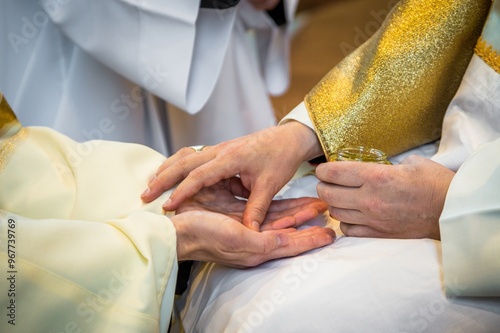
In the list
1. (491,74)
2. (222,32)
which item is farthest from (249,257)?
A: (222,32)

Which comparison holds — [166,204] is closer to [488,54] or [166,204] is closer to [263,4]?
[488,54]

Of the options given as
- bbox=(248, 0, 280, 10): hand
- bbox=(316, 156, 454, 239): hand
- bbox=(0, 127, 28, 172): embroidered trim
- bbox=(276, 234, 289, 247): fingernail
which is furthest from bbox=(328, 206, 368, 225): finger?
bbox=(248, 0, 280, 10): hand

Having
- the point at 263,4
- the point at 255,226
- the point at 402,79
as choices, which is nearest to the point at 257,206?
the point at 255,226

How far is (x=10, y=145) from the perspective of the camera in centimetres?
112

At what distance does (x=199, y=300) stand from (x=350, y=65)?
21.5 inches

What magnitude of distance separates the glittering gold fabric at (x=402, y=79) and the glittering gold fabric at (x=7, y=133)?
0.54 metres

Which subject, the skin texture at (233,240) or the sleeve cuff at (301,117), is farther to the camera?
the sleeve cuff at (301,117)

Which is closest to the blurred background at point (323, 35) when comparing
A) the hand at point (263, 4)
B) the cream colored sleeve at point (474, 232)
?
the hand at point (263, 4)

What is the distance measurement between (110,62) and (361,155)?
2.20 ft

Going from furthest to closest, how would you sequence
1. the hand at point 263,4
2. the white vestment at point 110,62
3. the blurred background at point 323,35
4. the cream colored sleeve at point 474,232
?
the blurred background at point 323,35 < the hand at point 263,4 < the white vestment at point 110,62 < the cream colored sleeve at point 474,232

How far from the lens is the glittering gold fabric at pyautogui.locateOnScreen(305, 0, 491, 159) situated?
123cm

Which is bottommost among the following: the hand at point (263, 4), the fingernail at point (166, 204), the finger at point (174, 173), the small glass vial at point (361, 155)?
the fingernail at point (166, 204)

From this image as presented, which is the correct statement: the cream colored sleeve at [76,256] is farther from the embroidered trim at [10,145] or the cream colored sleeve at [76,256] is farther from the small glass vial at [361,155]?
the small glass vial at [361,155]

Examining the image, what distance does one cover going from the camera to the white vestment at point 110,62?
1.47 metres
